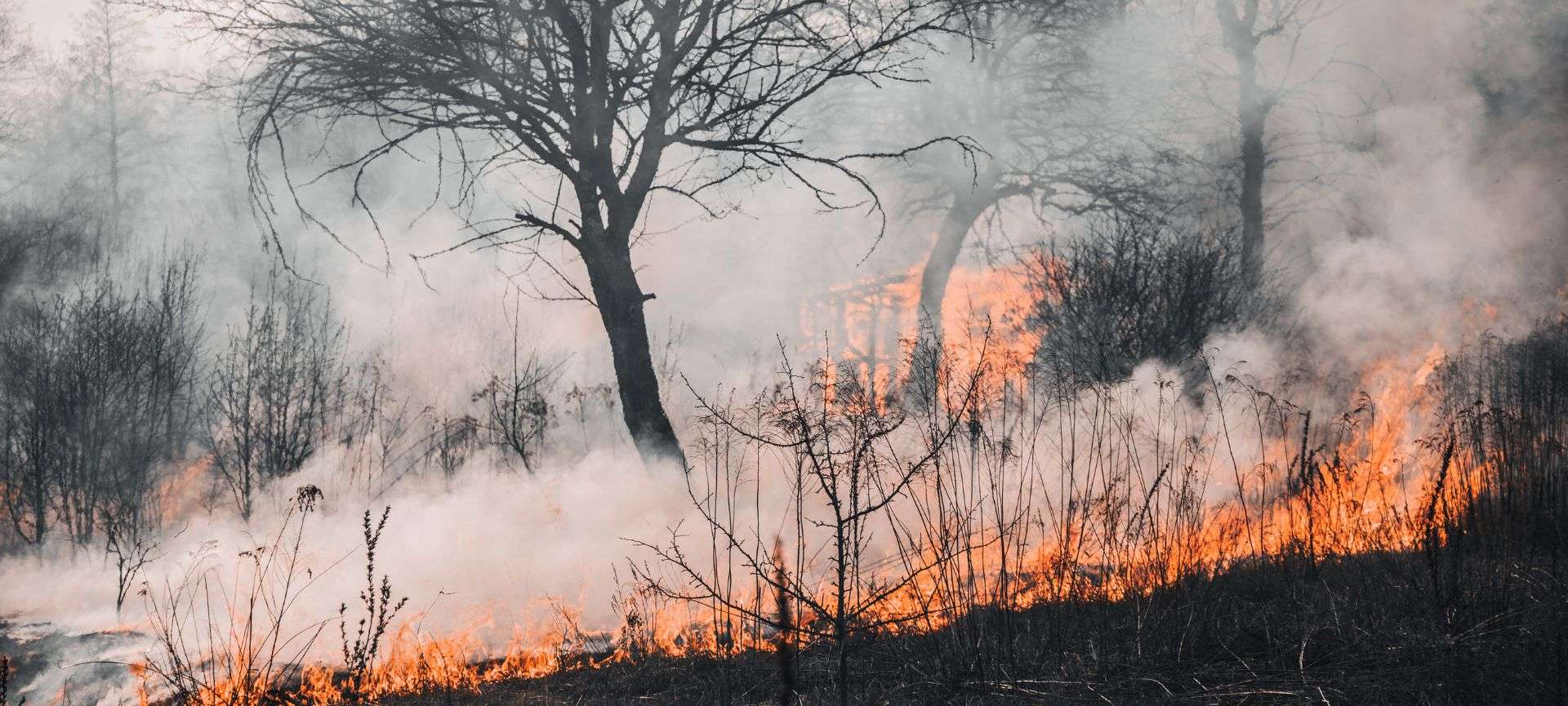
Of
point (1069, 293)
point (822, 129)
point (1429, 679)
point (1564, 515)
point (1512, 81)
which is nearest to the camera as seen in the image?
point (1429, 679)

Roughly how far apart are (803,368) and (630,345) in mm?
6303

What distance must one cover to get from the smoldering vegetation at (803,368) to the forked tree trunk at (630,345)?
3 centimetres

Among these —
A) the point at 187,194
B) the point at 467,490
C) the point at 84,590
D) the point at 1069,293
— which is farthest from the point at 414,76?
the point at 187,194

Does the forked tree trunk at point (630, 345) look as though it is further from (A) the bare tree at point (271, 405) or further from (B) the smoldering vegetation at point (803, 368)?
(A) the bare tree at point (271, 405)

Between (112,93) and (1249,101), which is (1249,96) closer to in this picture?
(1249,101)

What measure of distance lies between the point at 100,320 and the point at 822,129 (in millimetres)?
10056

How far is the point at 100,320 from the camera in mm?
9453

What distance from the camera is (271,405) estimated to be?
955cm

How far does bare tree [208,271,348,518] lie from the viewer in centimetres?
911

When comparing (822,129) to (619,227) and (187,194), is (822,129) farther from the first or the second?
(187,194)

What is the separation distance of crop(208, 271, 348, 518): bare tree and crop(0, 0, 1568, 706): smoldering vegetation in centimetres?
11

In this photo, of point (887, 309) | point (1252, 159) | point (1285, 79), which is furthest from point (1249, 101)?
point (887, 309)

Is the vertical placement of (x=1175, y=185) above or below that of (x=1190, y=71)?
below

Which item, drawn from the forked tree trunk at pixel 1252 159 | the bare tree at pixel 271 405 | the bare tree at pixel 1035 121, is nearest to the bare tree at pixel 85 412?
the bare tree at pixel 271 405
